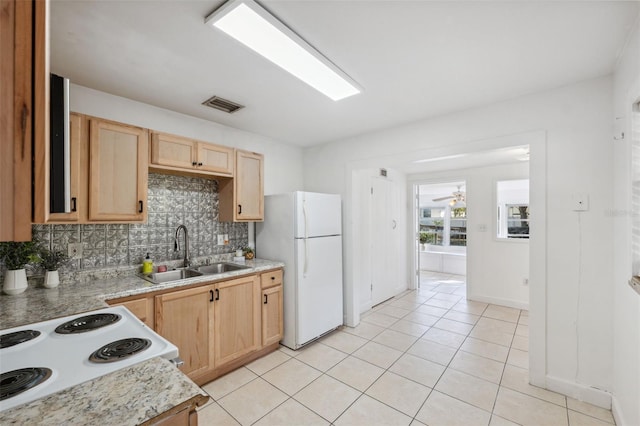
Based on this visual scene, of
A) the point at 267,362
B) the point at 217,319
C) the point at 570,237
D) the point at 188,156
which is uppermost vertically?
the point at 188,156

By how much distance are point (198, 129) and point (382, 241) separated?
308 centimetres

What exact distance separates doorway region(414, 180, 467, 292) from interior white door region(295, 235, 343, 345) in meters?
3.45

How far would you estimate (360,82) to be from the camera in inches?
86.8

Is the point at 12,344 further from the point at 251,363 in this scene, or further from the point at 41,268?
the point at 251,363

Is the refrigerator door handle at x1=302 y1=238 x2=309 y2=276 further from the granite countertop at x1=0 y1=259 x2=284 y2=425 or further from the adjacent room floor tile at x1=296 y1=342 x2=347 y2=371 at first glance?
the granite countertop at x1=0 y1=259 x2=284 y2=425

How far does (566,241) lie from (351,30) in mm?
2233

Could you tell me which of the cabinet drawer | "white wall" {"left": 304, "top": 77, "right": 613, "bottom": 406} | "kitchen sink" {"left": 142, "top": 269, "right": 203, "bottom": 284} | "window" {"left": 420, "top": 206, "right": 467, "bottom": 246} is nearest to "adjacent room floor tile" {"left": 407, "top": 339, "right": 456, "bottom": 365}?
"white wall" {"left": 304, "top": 77, "right": 613, "bottom": 406}

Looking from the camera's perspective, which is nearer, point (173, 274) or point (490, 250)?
point (173, 274)

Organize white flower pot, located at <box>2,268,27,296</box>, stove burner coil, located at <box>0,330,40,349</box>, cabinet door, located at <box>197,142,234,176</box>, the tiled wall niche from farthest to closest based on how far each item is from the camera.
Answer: cabinet door, located at <box>197,142,234,176</box> → the tiled wall niche → white flower pot, located at <box>2,268,27,296</box> → stove burner coil, located at <box>0,330,40,349</box>

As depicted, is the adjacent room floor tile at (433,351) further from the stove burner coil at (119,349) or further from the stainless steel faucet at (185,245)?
the stove burner coil at (119,349)

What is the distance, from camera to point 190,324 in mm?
2279

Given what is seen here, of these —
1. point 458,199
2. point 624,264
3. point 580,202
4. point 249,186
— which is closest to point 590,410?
point 624,264

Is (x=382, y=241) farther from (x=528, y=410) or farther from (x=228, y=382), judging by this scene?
(x=228, y=382)

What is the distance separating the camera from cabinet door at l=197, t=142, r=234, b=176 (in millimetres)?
2717
